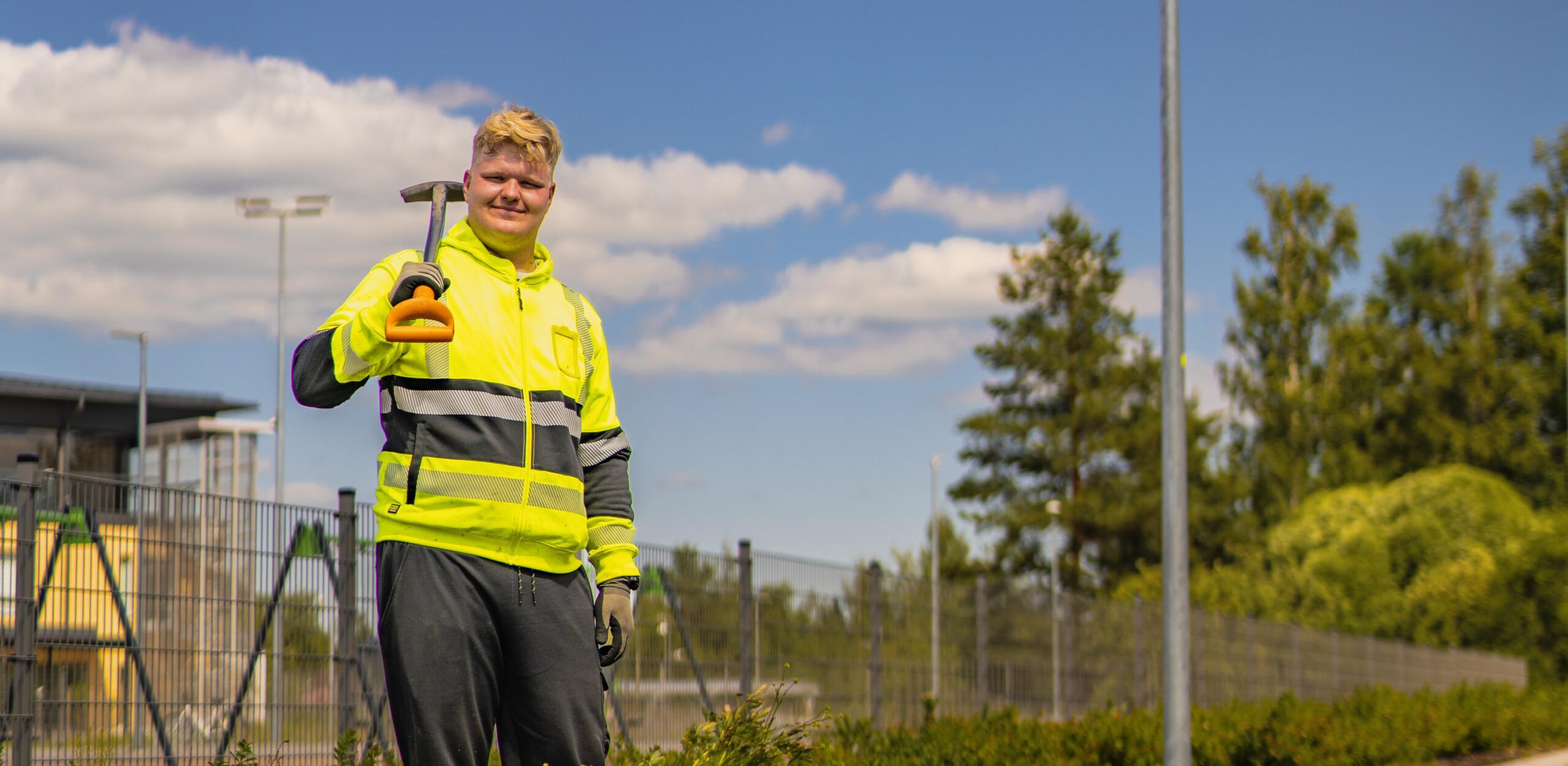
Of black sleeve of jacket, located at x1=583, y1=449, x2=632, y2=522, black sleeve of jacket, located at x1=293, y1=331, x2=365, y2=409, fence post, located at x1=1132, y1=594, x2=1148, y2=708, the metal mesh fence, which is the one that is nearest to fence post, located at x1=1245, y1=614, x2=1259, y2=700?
fence post, located at x1=1132, y1=594, x2=1148, y2=708

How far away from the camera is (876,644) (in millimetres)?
12555

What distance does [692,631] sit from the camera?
404 inches

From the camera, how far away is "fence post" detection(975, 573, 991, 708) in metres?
14.8

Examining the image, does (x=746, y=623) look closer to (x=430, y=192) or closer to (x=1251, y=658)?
(x=430, y=192)

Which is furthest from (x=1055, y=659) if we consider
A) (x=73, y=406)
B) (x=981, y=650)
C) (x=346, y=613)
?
(x=73, y=406)

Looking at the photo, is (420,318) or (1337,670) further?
(1337,670)

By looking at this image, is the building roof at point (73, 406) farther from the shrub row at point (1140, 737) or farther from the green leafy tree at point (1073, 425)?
the shrub row at point (1140, 737)

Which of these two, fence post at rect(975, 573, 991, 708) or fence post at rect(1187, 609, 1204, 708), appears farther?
fence post at rect(1187, 609, 1204, 708)

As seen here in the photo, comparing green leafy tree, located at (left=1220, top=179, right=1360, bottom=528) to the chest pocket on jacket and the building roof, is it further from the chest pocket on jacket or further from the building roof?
the chest pocket on jacket

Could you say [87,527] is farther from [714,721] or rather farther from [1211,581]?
[1211,581]

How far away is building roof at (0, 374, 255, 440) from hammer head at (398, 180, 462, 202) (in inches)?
1653

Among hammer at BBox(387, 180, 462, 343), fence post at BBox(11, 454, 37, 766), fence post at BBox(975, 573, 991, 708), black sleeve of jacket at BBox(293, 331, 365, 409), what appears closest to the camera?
hammer at BBox(387, 180, 462, 343)

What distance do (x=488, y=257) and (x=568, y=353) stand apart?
0.29 m

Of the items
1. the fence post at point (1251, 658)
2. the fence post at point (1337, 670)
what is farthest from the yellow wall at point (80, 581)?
the fence post at point (1337, 670)
